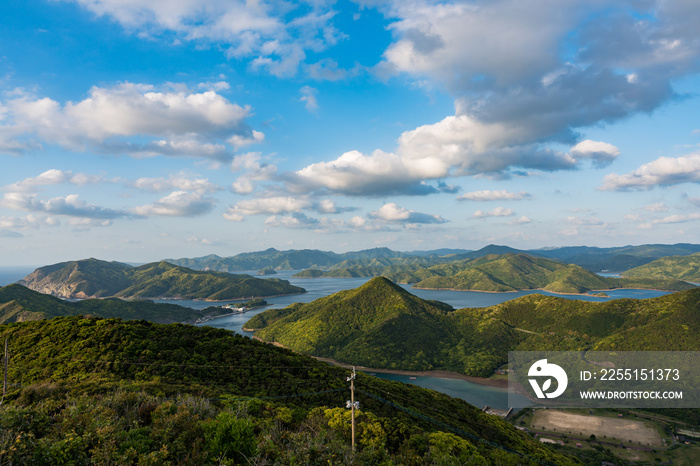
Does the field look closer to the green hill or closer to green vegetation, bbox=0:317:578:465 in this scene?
green vegetation, bbox=0:317:578:465

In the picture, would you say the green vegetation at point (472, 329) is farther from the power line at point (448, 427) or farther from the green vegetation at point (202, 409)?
the power line at point (448, 427)

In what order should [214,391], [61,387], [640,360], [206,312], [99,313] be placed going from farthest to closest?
[206,312]
[99,313]
[640,360]
[214,391]
[61,387]

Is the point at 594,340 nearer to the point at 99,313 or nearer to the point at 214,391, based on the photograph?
the point at 214,391

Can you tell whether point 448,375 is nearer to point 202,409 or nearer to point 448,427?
point 448,427

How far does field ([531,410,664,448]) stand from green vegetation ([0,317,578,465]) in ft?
104

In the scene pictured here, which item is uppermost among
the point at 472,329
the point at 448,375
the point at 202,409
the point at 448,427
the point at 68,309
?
the point at 202,409

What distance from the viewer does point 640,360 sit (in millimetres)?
89438

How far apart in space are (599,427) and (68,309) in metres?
184

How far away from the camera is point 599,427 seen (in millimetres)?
67438

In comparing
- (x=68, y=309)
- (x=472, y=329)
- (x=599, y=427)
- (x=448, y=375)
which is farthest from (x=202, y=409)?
(x=68, y=309)

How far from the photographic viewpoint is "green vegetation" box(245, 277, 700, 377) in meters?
101

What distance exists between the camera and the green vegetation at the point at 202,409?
13422 mm

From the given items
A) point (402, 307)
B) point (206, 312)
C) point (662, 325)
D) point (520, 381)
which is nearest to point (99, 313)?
point (206, 312)

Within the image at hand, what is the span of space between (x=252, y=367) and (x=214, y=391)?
10.0m
